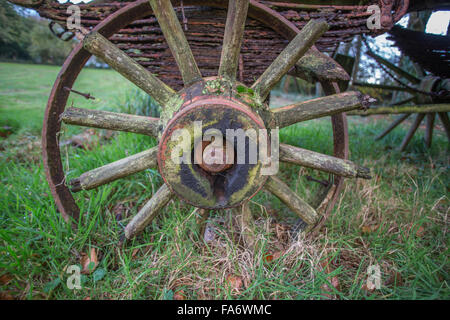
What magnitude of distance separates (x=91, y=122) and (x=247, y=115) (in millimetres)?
803

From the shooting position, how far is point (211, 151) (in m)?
1.10

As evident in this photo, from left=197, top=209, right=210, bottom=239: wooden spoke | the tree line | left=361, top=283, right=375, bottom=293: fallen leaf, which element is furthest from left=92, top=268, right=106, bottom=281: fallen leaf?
the tree line

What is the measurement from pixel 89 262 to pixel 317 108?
155 centimetres

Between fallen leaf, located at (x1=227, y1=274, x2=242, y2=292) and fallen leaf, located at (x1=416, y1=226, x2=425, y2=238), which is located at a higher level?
fallen leaf, located at (x1=416, y1=226, x2=425, y2=238)

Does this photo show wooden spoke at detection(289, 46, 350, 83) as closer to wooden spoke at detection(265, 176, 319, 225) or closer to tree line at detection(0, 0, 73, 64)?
wooden spoke at detection(265, 176, 319, 225)

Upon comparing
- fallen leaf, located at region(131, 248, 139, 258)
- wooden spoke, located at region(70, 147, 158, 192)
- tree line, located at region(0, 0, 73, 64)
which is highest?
tree line, located at region(0, 0, 73, 64)

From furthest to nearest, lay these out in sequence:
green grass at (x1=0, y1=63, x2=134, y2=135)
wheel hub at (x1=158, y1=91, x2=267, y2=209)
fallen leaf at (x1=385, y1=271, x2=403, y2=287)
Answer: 1. green grass at (x1=0, y1=63, x2=134, y2=135)
2. fallen leaf at (x1=385, y1=271, x2=403, y2=287)
3. wheel hub at (x1=158, y1=91, x2=267, y2=209)

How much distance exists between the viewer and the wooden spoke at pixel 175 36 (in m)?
1.14

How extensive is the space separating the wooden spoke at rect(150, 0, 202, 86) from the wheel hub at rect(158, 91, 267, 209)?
0.62 ft

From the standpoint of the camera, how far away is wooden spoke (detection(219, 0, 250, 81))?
44.9 inches

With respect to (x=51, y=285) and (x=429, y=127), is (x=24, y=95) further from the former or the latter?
(x=429, y=127)

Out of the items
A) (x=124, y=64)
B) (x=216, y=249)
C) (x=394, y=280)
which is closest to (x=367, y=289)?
(x=394, y=280)

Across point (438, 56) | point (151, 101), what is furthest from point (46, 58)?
point (438, 56)

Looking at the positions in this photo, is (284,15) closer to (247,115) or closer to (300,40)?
(300,40)
